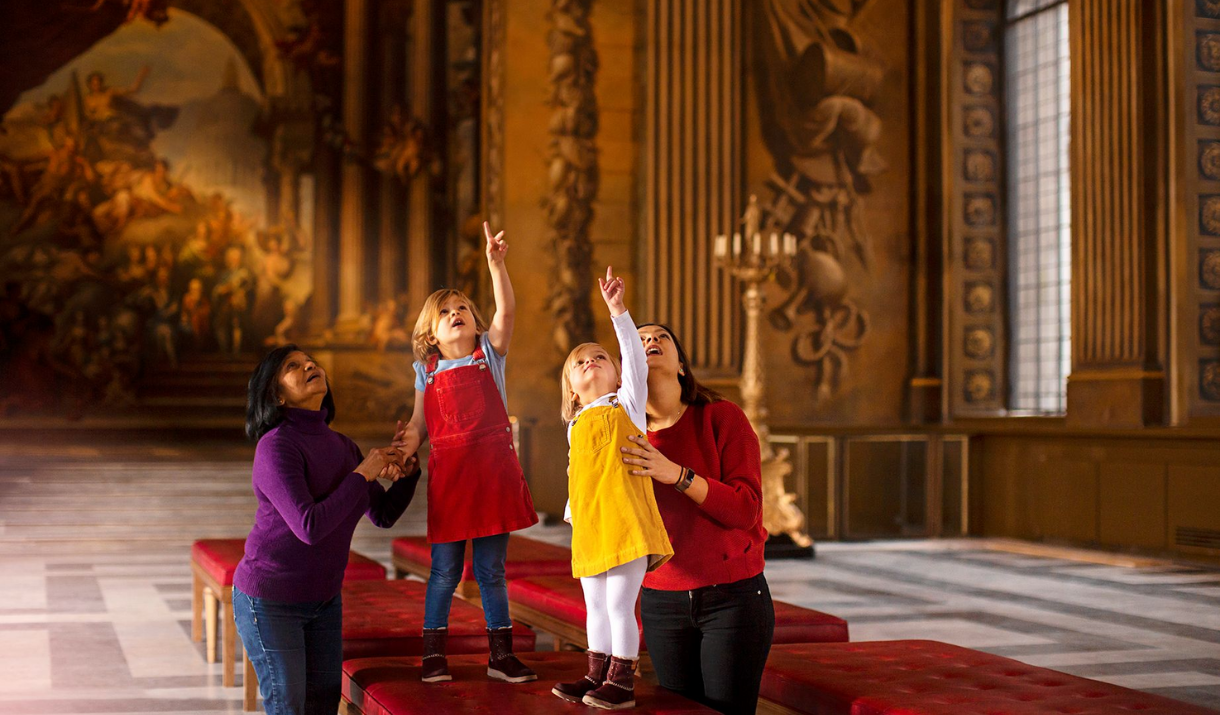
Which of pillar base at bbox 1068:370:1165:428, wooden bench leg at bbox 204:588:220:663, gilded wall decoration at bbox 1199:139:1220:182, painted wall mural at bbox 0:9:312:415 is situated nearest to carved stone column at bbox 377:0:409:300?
painted wall mural at bbox 0:9:312:415

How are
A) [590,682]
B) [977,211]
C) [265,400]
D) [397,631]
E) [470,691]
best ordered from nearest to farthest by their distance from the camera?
[590,682], [265,400], [470,691], [397,631], [977,211]

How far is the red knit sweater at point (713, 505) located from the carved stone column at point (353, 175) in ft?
54.0

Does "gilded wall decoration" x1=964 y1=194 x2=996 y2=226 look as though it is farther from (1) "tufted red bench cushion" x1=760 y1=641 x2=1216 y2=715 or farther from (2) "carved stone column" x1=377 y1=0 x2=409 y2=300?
(1) "tufted red bench cushion" x1=760 y1=641 x2=1216 y2=715

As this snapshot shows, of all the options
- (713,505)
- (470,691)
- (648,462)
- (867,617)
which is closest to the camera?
(648,462)

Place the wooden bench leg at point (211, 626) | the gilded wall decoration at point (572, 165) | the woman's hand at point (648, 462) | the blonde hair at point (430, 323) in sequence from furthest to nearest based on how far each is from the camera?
the gilded wall decoration at point (572, 165)
the wooden bench leg at point (211, 626)
the blonde hair at point (430, 323)
the woman's hand at point (648, 462)

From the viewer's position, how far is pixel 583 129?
14633 millimetres

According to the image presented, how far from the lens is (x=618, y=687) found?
390 cm

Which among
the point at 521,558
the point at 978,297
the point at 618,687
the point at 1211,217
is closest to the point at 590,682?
the point at 618,687

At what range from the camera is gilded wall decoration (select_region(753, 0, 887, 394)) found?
14.9m

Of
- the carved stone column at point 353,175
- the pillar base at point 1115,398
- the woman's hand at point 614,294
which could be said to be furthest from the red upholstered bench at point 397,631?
the carved stone column at point 353,175

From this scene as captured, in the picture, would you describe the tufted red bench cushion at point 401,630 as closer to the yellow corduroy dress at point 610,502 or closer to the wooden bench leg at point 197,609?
the yellow corduroy dress at point 610,502

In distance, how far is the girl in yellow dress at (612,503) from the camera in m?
3.69

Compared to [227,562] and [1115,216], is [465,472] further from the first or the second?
[1115,216]

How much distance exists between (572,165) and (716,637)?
11.2 m
